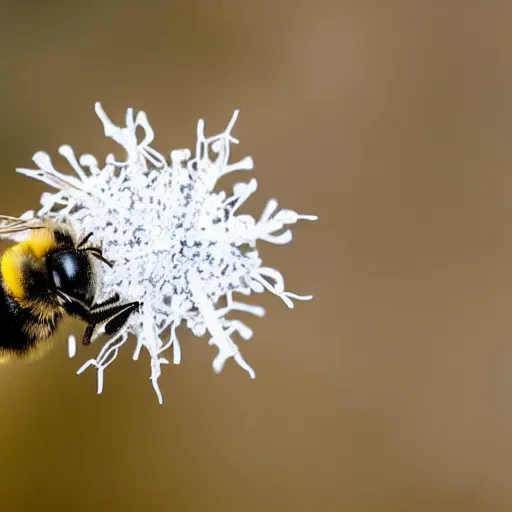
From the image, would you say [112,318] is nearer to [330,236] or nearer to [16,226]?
[16,226]

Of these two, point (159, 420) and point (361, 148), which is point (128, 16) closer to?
point (361, 148)

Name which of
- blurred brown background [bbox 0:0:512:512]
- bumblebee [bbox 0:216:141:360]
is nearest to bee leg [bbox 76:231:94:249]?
bumblebee [bbox 0:216:141:360]

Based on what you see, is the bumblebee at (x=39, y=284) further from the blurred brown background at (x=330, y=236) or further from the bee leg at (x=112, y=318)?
the blurred brown background at (x=330, y=236)

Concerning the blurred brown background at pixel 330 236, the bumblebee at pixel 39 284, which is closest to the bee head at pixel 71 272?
the bumblebee at pixel 39 284

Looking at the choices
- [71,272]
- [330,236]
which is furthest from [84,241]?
[330,236]

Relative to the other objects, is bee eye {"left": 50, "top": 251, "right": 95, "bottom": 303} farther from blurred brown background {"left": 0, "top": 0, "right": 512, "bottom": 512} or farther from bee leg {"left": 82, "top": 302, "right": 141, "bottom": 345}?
blurred brown background {"left": 0, "top": 0, "right": 512, "bottom": 512}

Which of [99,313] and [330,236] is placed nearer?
[99,313]

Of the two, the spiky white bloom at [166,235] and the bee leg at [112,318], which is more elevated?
the spiky white bloom at [166,235]
